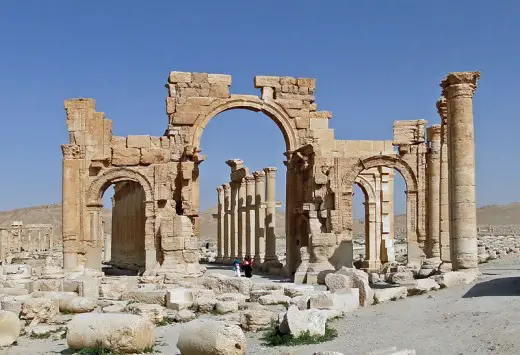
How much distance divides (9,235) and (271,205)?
28475 millimetres

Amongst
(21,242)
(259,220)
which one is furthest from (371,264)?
(21,242)

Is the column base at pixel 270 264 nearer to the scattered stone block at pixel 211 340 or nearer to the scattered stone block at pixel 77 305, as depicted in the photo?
the scattered stone block at pixel 77 305

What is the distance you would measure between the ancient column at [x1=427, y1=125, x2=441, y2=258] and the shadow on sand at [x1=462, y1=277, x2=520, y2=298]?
10351mm

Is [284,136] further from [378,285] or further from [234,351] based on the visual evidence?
[234,351]

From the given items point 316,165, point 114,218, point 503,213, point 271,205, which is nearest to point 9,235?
point 114,218

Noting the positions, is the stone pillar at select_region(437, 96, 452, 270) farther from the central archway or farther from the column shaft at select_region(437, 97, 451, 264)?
the central archway

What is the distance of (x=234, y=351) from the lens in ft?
33.0

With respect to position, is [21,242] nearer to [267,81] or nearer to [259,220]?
[259,220]

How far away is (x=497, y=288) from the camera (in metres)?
14.4

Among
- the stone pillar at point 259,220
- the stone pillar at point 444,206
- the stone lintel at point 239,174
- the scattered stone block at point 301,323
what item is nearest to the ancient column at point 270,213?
the stone pillar at point 259,220

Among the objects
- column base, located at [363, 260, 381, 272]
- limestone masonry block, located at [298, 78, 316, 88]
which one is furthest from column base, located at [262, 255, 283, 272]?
limestone masonry block, located at [298, 78, 316, 88]

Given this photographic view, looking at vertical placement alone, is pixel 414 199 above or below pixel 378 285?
above

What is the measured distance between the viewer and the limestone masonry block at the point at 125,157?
25.4 meters

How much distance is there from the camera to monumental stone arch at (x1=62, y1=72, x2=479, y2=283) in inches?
952
